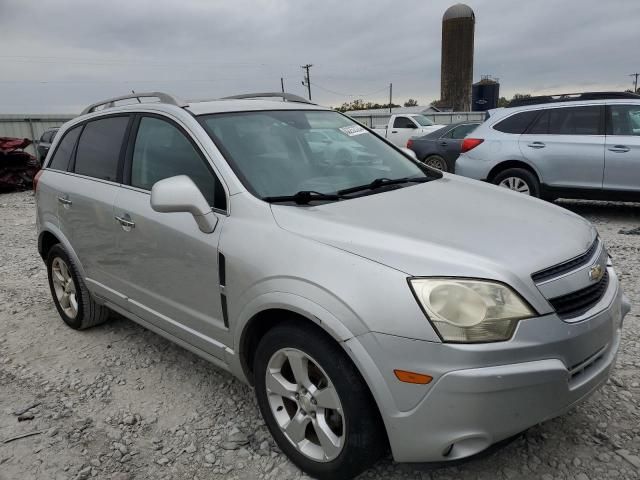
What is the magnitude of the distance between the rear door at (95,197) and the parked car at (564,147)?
5.60 metres

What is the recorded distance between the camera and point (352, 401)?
1956 mm

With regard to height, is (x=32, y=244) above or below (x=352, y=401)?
below

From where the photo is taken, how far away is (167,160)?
2.96m

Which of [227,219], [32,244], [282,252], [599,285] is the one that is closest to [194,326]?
[227,219]

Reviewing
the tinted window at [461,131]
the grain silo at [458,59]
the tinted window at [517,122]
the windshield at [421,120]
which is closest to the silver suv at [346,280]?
the tinted window at [517,122]

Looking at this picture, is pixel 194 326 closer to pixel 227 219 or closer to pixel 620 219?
pixel 227 219

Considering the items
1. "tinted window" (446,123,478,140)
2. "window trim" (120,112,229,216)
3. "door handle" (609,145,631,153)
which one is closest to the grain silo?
"tinted window" (446,123,478,140)

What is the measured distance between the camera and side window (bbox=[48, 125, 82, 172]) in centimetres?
396

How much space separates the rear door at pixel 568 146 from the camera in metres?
6.82

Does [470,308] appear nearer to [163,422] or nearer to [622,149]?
[163,422]

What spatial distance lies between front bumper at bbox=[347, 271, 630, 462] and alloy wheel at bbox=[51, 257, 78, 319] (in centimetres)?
291

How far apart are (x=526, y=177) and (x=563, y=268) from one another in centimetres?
571

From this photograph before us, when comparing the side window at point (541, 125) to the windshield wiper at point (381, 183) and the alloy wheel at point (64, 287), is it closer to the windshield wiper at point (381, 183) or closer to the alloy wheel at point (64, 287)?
the windshield wiper at point (381, 183)

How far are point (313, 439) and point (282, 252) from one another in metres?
0.85
